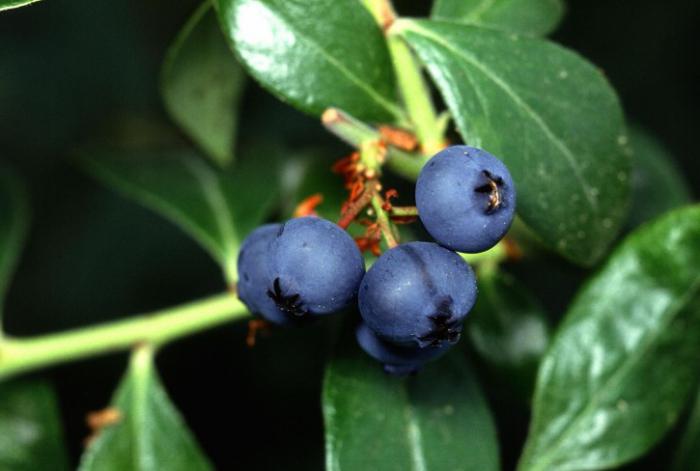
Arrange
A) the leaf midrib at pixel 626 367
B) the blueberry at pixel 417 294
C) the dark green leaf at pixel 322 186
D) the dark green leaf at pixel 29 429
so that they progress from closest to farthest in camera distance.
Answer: the blueberry at pixel 417 294
the leaf midrib at pixel 626 367
the dark green leaf at pixel 322 186
the dark green leaf at pixel 29 429

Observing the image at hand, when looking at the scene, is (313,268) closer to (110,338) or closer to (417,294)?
(417,294)

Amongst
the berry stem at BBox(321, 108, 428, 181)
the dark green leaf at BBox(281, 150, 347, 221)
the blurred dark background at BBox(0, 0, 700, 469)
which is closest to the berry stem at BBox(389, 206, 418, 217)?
the berry stem at BBox(321, 108, 428, 181)

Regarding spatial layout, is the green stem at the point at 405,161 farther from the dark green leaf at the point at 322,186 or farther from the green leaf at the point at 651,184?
the green leaf at the point at 651,184

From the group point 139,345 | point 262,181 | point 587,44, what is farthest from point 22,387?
point 587,44

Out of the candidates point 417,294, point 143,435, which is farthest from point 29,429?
point 417,294

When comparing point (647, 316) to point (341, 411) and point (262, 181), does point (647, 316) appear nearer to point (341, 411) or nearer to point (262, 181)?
point (341, 411)

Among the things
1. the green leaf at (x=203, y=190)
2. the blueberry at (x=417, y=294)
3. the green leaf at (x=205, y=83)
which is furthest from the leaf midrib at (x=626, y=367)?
the green leaf at (x=205, y=83)

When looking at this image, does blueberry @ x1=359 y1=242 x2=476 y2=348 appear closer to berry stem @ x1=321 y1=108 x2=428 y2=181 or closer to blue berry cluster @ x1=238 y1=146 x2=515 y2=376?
blue berry cluster @ x1=238 y1=146 x2=515 y2=376
